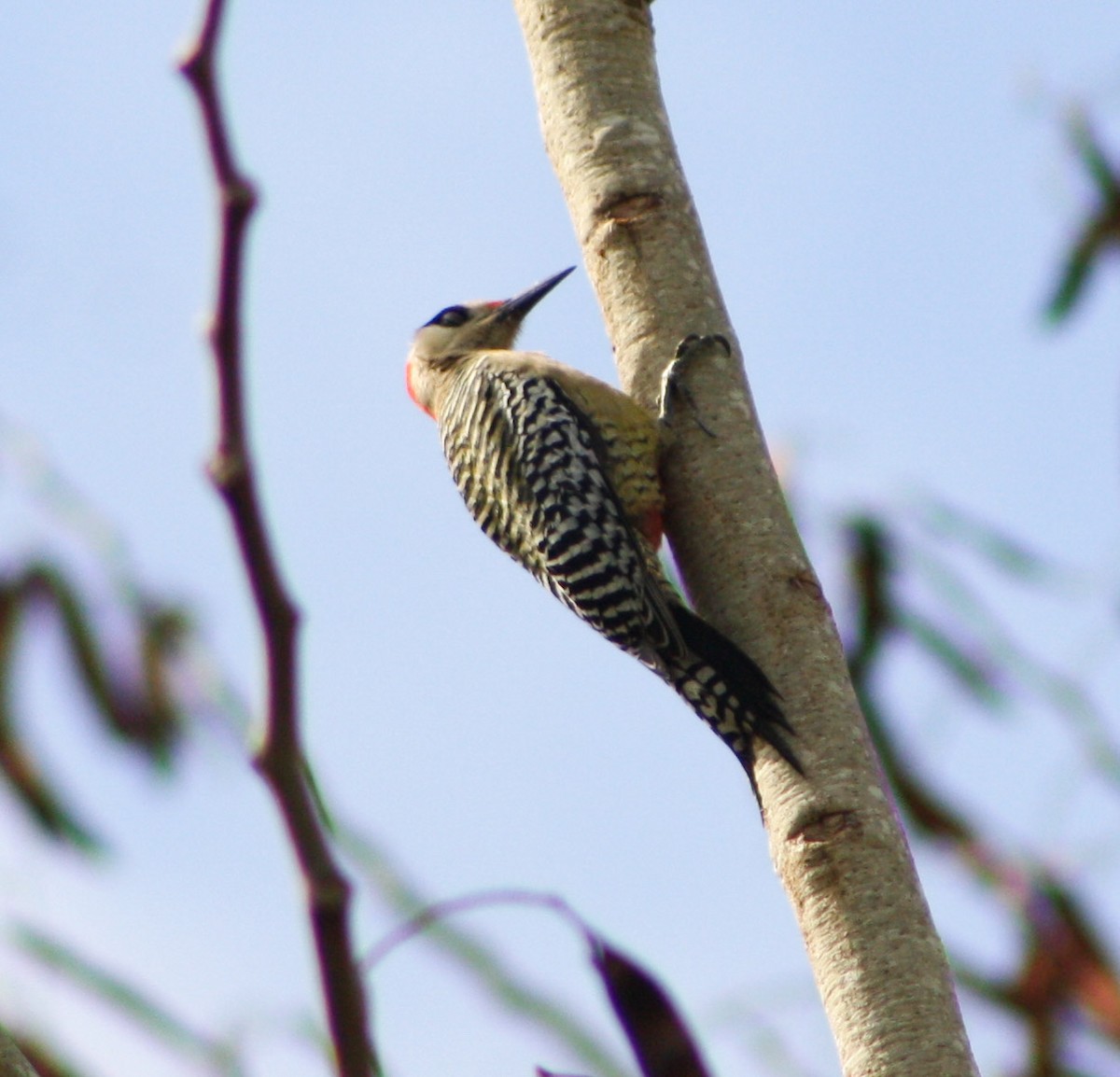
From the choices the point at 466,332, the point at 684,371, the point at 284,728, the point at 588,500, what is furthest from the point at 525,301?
the point at 284,728

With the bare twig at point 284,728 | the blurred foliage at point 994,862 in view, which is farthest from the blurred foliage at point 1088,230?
the bare twig at point 284,728

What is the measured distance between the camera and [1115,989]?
2408mm

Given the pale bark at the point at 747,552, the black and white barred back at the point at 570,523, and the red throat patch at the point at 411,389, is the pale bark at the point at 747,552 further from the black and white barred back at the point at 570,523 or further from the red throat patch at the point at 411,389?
the red throat patch at the point at 411,389

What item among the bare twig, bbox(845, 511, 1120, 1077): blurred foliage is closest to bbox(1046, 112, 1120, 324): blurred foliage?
bbox(845, 511, 1120, 1077): blurred foliage

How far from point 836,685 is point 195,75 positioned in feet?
5.93

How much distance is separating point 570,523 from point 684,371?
3.38ft

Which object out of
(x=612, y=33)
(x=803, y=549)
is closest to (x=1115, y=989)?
(x=803, y=549)

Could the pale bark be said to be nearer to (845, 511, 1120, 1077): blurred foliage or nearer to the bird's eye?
(845, 511, 1120, 1077): blurred foliage

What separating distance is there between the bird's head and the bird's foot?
2150 millimetres

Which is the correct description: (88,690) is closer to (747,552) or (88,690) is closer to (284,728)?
(747,552)

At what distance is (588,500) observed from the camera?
3838 mm

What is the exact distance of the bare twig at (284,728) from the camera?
64cm

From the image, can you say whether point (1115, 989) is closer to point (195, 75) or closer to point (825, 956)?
point (825, 956)

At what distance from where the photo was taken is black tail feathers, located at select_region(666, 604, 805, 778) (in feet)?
7.85
